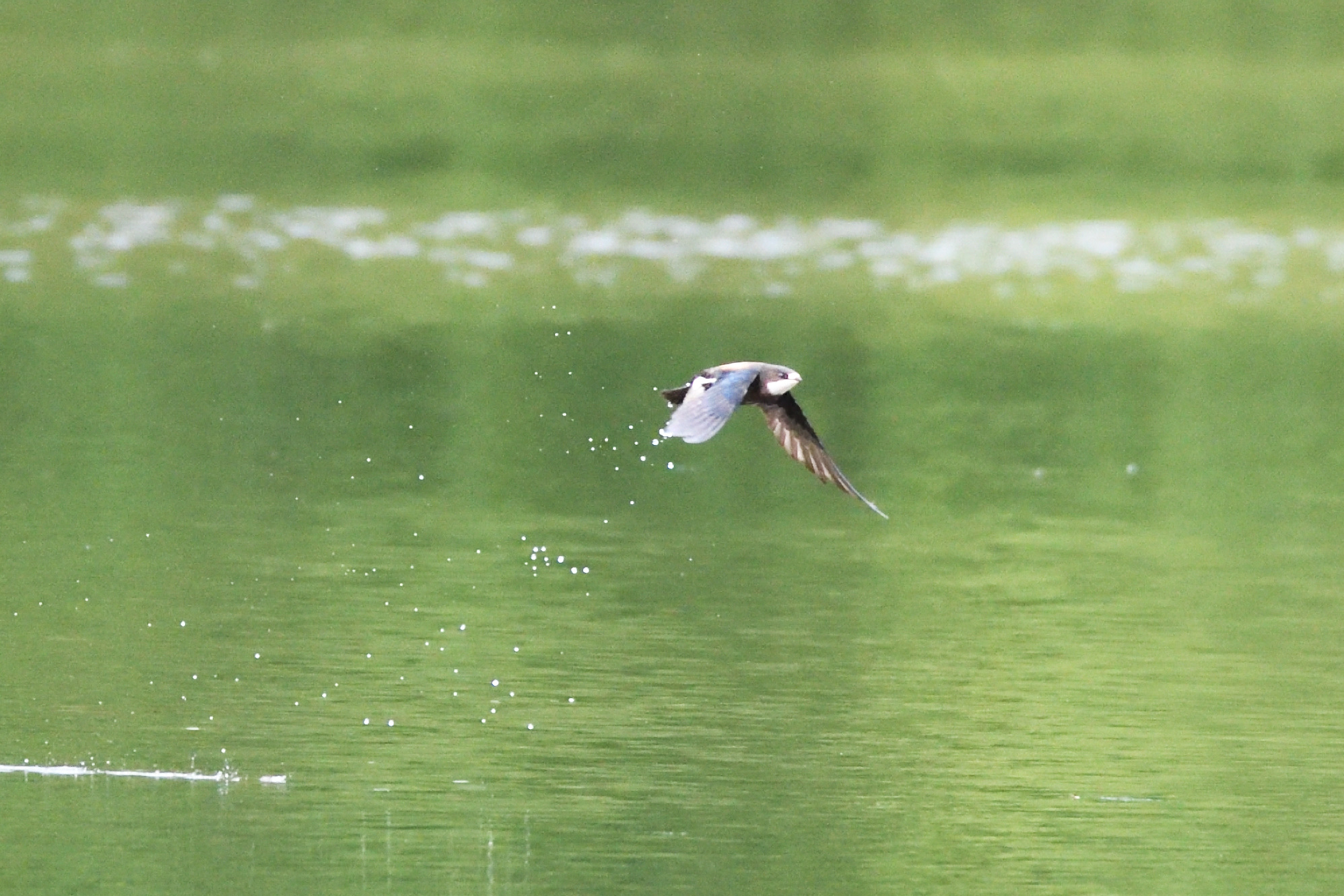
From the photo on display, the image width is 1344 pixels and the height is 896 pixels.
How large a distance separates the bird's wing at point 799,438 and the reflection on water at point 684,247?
14442mm

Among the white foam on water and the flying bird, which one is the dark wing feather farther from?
the white foam on water

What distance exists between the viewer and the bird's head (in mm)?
10492

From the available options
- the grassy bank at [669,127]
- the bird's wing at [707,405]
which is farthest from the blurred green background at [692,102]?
the bird's wing at [707,405]

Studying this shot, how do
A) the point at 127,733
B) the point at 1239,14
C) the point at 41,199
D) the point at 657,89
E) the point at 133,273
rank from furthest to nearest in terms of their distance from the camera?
the point at 1239,14 < the point at 657,89 < the point at 41,199 < the point at 133,273 < the point at 127,733

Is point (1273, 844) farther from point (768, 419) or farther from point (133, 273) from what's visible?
point (133, 273)

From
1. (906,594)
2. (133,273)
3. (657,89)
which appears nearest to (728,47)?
(657,89)

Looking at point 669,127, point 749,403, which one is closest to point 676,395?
point 749,403

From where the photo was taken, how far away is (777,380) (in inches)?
416

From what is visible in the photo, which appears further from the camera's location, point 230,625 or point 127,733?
point 230,625

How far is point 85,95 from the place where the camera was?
120 feet

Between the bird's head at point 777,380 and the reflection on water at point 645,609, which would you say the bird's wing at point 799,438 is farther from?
the reflection on water at point 645,609

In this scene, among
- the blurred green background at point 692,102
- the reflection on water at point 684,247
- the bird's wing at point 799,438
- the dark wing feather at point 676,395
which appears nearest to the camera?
the dark wing feather at point 676,395

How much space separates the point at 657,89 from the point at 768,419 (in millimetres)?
28699

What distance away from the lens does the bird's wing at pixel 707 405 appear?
9641 millimetres
